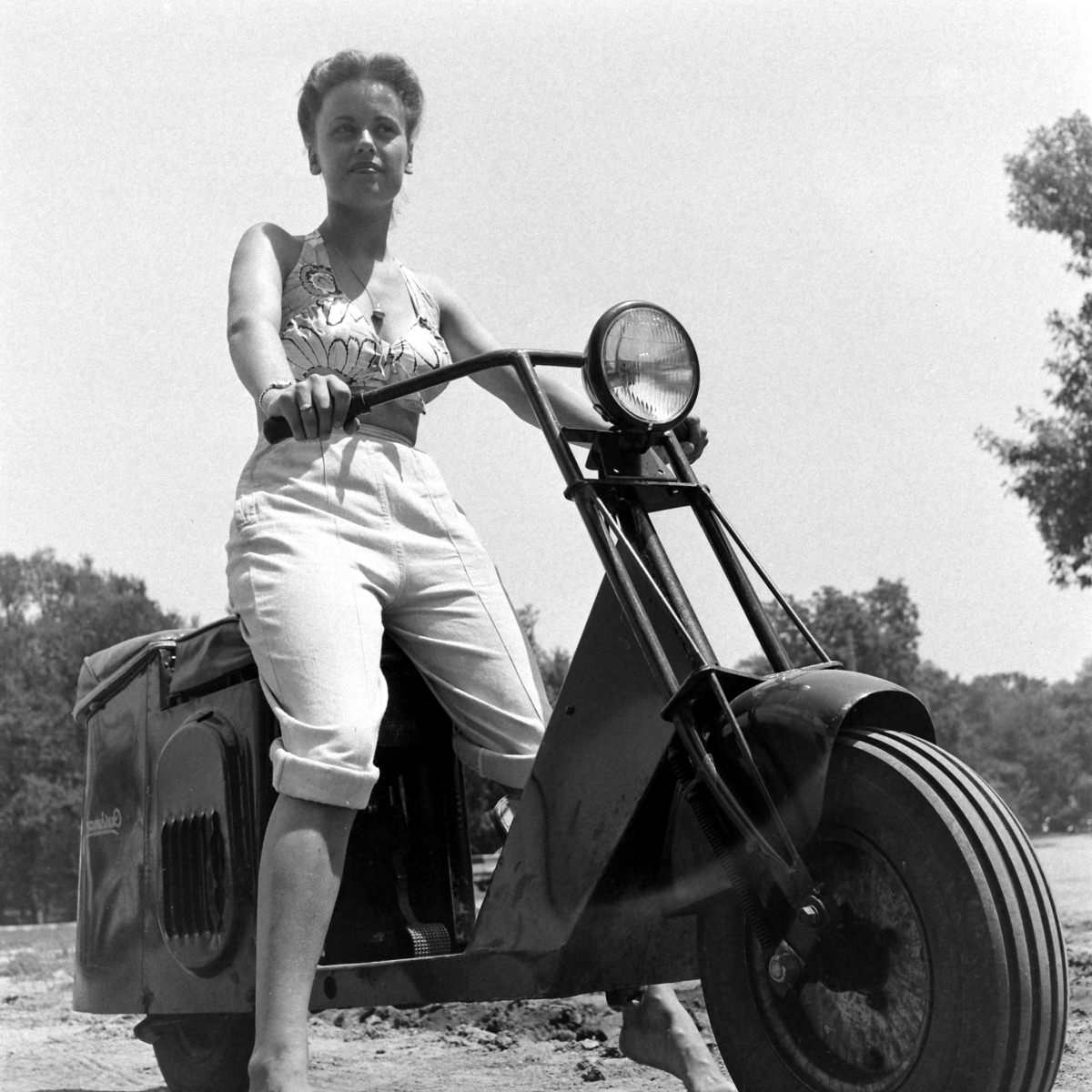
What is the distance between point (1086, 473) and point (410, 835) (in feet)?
44.5

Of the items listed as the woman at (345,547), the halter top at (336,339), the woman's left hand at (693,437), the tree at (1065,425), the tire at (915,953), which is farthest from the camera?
the tree at (1065,425)

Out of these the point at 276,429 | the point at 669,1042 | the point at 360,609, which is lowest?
the point at 669,1042

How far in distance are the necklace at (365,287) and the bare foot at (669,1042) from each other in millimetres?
1485

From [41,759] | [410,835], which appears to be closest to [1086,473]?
[410,835]

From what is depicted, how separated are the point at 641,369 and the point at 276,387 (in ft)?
2.13

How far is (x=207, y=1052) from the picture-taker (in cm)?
358

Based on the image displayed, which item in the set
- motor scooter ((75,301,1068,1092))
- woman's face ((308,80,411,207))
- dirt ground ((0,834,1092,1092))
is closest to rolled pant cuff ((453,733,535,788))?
motor scooter ((75,301,1068,1092))

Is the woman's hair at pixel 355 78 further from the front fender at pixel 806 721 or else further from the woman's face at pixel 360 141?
the front fender at pixel 806 721

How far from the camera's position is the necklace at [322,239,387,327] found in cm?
316

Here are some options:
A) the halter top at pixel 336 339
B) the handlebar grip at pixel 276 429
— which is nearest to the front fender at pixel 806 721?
the handlebar grip at pixel 276 429

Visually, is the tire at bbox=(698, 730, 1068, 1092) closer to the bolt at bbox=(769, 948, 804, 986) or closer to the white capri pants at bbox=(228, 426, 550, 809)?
the bolt at bbox=(769, 948, 804, 986)

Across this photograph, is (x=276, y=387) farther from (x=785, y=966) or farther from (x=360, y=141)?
(x=785, y=966)

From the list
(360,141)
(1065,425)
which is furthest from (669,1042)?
→ (1065,425)

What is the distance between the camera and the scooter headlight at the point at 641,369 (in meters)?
2.46
